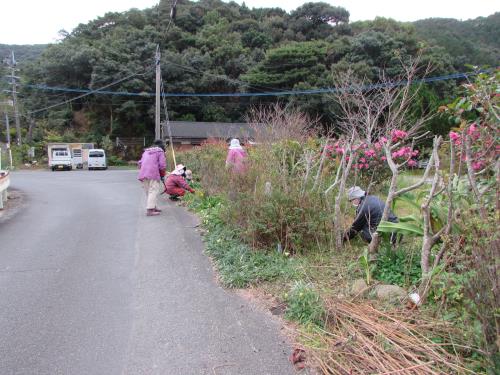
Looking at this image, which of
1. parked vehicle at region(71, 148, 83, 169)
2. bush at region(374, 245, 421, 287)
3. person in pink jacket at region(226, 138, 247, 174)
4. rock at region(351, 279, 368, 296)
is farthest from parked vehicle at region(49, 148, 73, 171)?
rock at region(351, 279, 368, 296)

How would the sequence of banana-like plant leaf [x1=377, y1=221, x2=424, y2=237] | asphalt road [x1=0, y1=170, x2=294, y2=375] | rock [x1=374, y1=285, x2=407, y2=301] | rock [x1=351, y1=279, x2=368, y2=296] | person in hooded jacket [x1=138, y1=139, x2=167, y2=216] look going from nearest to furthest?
asphalt road [x1=0, y1=170, x2=294, y2=375]
rock [x1=374, y1=285, x2=407, y2=301]
rock [x1=351, y1=279, x2=368, y2=296]
banana-like plant leaf [x1=377, y1=221, x2=424, y2=237]
person in hooded jacket [x1=138, y1=139, x2=167, y2=216]

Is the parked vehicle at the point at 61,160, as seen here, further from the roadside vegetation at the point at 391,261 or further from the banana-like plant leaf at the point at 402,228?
the banana-like plant leaf at the point at 402,228

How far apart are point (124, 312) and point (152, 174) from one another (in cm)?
535

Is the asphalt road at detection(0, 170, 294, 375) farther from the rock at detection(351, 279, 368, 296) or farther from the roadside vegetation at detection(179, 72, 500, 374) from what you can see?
the rock at detection(351, 279, 368, 296)

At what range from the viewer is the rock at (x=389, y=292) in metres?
3.64

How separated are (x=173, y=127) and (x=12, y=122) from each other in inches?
916

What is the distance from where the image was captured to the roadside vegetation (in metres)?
2.69

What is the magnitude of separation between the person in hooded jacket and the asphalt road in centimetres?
172

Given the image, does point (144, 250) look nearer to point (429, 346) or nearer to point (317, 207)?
point (317, 207)

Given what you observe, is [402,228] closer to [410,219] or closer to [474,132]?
[410,219]

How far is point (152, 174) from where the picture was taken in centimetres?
909

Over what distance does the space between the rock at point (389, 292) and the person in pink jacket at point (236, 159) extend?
12.8ft

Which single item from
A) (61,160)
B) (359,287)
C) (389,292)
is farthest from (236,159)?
(61,160)

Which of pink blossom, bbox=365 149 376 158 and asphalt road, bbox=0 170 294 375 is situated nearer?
asphalt road, bbox=0 170 294 375
